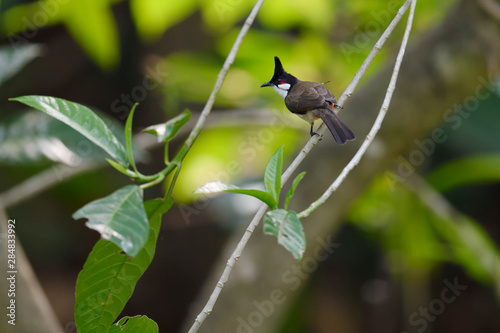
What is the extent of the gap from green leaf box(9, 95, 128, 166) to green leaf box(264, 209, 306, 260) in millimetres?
279

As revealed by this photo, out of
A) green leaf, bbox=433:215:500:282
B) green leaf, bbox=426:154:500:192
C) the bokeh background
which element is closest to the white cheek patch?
the bokeh background

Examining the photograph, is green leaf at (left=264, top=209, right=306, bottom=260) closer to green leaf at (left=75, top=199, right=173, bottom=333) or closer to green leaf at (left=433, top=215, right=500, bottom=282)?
green leaf at (left=75, top=199, right=173, bottom=333)

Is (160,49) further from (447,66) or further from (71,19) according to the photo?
(447,66)

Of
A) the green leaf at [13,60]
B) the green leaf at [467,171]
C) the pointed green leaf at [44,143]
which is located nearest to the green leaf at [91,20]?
the green leaf at [13,60]

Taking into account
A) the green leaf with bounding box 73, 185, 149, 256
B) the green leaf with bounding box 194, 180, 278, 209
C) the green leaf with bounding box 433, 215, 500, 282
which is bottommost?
the green leaf with bounding box 73, 185, 149, 256

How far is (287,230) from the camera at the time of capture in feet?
2.67

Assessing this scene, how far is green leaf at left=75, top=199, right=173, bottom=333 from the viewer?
3.24 feet

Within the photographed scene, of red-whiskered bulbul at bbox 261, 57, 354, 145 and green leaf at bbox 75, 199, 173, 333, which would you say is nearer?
green leaf at bbox 75, 199, 173, 333

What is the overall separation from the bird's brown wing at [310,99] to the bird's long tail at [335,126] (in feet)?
0.07

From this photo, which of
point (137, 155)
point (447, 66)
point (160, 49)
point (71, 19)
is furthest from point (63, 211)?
point (447, 66)

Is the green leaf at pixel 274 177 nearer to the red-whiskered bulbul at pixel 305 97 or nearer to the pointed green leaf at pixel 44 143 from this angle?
the red-whiskered bulbul at pixel 305 97

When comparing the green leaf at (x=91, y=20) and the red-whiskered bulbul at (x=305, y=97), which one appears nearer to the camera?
the red-whiskered bulbul at (x=305, y=97)

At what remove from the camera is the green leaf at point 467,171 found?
2838mm

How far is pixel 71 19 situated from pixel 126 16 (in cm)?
214
